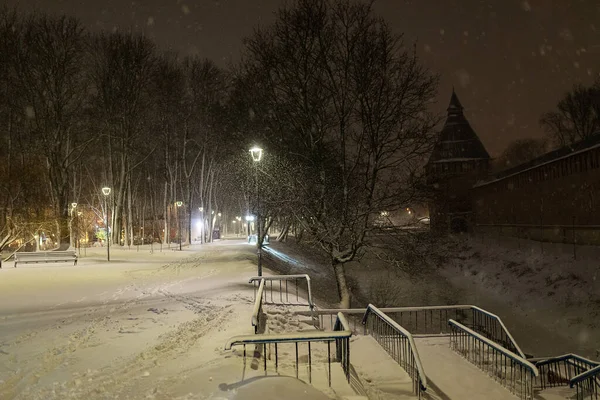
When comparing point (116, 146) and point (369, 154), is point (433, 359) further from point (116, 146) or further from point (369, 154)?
point (116, 146)

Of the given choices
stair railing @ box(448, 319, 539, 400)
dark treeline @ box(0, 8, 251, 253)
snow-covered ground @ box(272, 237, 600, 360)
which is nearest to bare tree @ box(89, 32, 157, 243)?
dark treeline @ box(0, 8, 251, 253)

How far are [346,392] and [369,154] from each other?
12.4 meters

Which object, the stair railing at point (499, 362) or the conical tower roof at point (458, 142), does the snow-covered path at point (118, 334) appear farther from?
the conical tower roof at point (458, 142)

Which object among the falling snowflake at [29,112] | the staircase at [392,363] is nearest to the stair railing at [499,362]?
the staircase at [392,363]

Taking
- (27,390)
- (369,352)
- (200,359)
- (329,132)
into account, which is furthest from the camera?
(329,132)

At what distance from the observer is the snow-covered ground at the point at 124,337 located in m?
6.43

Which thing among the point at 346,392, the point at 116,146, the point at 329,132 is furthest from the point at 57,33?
the point at 346,392

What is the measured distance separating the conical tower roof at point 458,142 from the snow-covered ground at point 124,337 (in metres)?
51.3

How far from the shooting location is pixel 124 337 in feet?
31.2

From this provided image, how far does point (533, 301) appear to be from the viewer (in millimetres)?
25203

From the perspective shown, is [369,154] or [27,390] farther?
[369,154]

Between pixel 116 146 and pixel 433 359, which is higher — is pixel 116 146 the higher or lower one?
the higher one

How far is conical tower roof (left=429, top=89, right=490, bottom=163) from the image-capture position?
2542 inches

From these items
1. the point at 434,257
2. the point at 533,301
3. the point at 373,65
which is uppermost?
the point at 373,65
